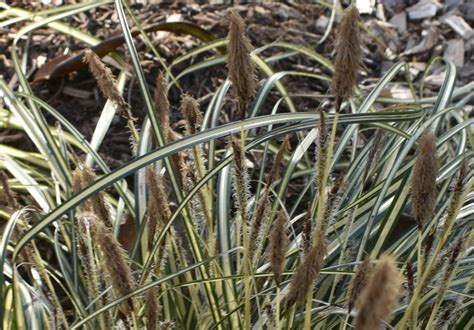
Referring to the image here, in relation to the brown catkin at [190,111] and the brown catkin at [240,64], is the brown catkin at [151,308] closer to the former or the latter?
the brown catkin at [240,64]

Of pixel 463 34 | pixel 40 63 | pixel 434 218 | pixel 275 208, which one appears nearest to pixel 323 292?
pixel 275 208

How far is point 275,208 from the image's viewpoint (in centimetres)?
209

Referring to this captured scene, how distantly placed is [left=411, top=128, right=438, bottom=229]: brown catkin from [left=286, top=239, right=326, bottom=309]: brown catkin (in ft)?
0.50

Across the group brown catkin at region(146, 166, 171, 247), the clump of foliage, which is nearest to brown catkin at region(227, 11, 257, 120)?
the clump of foliage

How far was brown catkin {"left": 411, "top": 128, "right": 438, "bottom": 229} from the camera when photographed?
116 centimetres

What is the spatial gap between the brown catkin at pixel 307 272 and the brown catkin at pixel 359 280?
87 millimetres

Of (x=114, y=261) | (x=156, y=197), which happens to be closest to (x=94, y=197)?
(x=156, y=197)

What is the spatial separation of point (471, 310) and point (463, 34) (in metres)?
1.94

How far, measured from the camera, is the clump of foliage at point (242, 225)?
1.22 m

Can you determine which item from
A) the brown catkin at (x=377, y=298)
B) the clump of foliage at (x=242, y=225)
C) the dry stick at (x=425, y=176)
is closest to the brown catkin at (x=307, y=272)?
the clump of foliage at (x=242, y=225)

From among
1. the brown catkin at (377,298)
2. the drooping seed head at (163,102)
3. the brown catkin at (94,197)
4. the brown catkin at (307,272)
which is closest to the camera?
the brown catkin at (377,298)

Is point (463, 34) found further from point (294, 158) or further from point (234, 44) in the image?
point (234, 44)

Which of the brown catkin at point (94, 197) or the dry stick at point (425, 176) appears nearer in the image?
the dry stick at point (425, 176)

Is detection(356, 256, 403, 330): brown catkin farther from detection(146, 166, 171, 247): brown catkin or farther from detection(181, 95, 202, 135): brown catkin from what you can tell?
detection(181, 95, 202, 135): brown catkin
